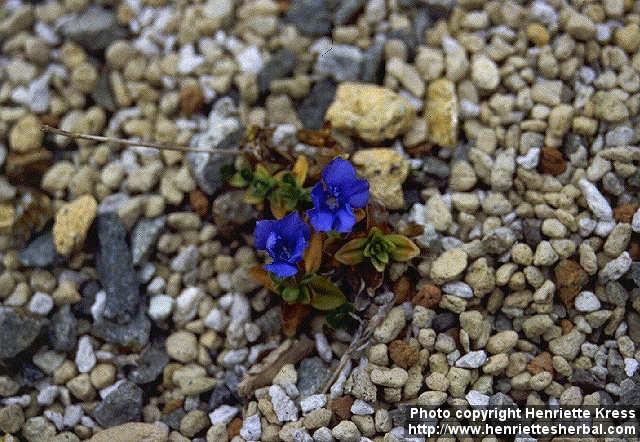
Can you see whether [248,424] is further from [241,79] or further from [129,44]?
[129,44]

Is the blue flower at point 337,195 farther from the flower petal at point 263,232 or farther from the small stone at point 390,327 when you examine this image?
the small stone at point 390,327

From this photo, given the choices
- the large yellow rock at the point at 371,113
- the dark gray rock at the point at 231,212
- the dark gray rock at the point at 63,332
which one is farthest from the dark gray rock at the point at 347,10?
the dark gray rock at the point at 63,332

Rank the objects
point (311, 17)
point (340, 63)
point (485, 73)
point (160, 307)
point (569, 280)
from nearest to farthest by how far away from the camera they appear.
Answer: point (569, 280)
point (160, 307)
point (485, 73)
point (340, 63)
point (311, 17)

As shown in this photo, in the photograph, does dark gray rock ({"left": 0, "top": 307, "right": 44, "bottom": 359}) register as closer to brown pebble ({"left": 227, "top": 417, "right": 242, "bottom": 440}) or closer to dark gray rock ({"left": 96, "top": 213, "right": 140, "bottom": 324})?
dark gray rock ({"left": 96, "top": 213, "right": 140, "bottom": 324})

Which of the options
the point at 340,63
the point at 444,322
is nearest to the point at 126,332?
the point at 444,322

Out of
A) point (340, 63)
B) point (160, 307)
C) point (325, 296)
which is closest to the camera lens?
point (325, 296)

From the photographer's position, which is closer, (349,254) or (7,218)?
(349,254)

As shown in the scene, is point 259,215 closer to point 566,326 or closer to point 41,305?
point 41,305
